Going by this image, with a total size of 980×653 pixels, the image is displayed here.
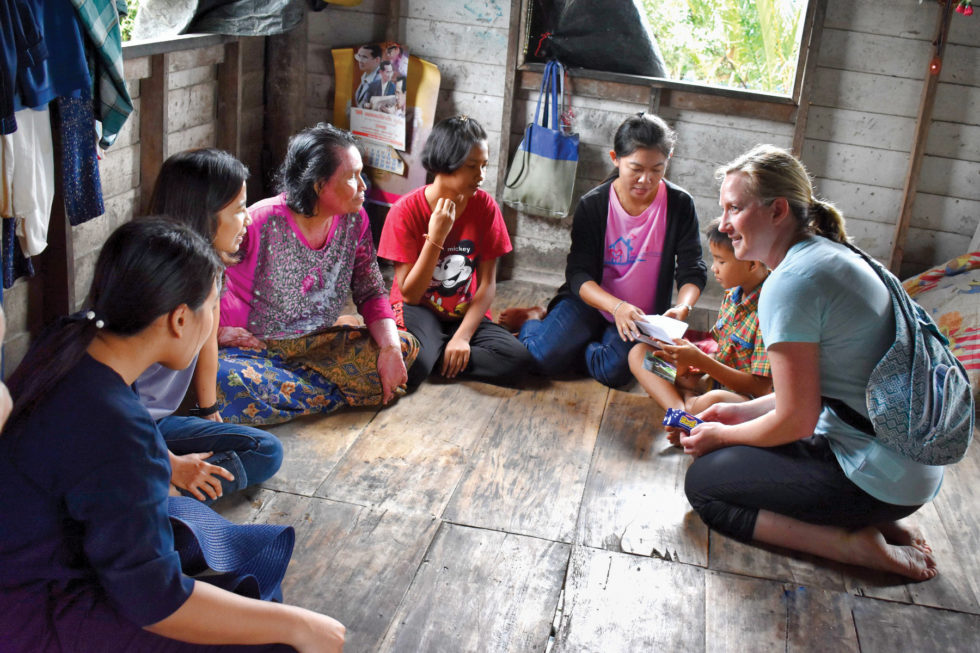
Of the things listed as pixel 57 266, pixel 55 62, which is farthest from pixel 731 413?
pixel 57 266

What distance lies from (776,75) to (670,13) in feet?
1.89

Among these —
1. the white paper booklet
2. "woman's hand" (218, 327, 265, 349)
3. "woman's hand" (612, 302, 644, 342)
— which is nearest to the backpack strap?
the white paper booklet

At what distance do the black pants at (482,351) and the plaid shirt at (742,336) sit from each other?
0.70 meters

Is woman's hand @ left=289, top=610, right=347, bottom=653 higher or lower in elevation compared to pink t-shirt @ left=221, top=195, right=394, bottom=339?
lower

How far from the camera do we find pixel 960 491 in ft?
8.97

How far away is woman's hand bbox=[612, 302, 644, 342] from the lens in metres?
3.14

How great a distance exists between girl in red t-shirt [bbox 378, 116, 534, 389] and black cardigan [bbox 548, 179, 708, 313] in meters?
0.29

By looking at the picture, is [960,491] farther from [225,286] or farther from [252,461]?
[225,286]

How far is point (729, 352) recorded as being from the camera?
303cm

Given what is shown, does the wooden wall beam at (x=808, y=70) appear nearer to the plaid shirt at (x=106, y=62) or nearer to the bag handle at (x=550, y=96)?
the bag handle at (x=550, y=96)

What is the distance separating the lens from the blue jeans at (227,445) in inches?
90.4

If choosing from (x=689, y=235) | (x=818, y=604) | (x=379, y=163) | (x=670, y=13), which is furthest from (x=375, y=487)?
(x=670, y=13)

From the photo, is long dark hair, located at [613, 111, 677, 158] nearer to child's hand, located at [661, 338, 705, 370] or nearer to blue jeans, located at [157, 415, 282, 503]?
child's hand, located at [661, 338, 705, 370]

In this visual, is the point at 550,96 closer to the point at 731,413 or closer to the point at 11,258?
the point at 731,413
